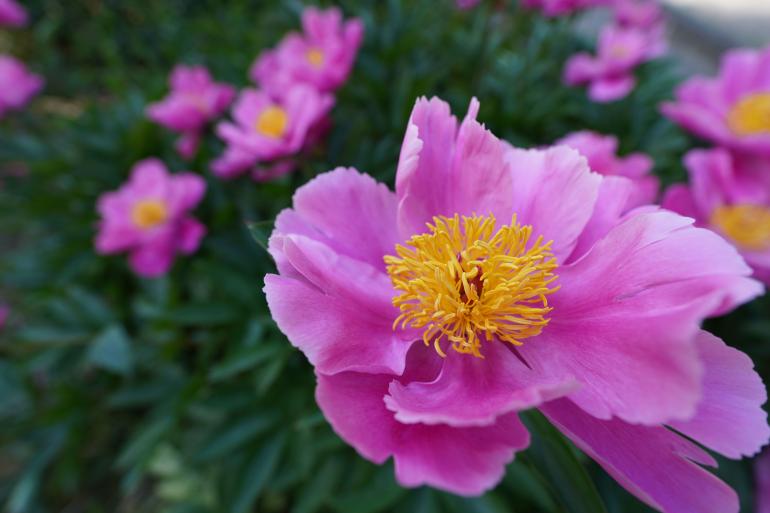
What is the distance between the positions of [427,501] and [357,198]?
1.49 feet

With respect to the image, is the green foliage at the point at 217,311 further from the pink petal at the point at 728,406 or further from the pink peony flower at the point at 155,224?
the pink petal at the point at 728,406

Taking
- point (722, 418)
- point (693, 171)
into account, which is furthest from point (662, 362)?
point (693, 171)

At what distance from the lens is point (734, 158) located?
0.84 metres

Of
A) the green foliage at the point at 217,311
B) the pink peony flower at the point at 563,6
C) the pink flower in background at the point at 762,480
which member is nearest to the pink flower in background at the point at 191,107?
the green foliage at the point at 217,311

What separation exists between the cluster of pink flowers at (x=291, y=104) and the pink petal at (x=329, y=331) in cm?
47

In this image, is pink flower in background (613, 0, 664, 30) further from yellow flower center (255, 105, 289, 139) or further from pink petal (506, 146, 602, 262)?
pink petal (506, 146, 602, 262)

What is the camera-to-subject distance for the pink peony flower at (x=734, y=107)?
83cm

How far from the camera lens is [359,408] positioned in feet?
1.04

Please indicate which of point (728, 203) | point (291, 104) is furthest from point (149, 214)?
point (728, 203)

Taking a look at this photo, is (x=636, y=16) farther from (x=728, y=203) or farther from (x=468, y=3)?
(x=728, y=203)

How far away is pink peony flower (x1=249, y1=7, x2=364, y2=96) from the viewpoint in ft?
2.91

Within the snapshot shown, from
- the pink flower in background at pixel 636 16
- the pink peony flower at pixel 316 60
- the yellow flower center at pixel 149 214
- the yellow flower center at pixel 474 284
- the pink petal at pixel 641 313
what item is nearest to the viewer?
the pink petal at pixel 641 313

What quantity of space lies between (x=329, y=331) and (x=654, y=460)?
219 mm

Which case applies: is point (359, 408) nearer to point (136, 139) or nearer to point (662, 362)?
point (662, 362)
